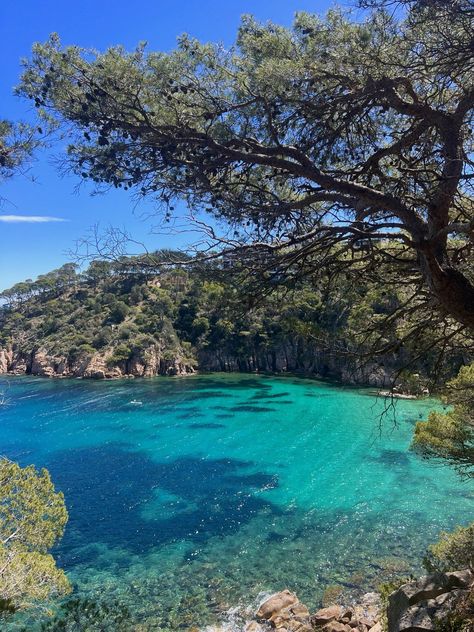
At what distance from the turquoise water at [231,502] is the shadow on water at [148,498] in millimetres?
61

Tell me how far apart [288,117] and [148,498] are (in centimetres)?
1448

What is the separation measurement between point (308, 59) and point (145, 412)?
28.7 metres

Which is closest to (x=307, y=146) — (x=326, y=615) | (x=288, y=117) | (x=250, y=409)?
(x=288, y=117)

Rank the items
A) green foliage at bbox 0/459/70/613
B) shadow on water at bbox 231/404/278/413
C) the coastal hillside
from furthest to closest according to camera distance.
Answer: the coastal hillside, shadow on water at bbox 231/404/278/413, green foliage at bbox 0/459/70/613

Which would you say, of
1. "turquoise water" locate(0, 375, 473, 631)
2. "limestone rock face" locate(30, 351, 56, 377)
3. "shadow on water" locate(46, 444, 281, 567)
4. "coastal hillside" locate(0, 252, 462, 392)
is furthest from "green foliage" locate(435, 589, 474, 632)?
→ "limestone rock face" locate(30, 351, 56, 377)

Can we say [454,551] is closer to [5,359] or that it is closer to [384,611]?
[384,611]

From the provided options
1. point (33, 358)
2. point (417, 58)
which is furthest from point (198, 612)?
point (33, 358)

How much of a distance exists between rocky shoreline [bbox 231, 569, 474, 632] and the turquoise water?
0.60 metres

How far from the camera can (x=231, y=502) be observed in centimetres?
1474

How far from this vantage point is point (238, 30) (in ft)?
14.7

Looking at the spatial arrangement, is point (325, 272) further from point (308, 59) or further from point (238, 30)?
point (238, 30)

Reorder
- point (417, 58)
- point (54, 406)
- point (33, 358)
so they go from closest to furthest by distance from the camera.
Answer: point (417, 58)
point (54, 406)
point (33, 358)

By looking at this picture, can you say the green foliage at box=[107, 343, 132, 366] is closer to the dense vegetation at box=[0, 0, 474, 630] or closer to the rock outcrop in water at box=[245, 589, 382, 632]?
the rock outcrop in water at box=[245, 589, 382, 632]

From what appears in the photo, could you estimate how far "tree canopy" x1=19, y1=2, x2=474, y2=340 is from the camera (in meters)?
3.62
